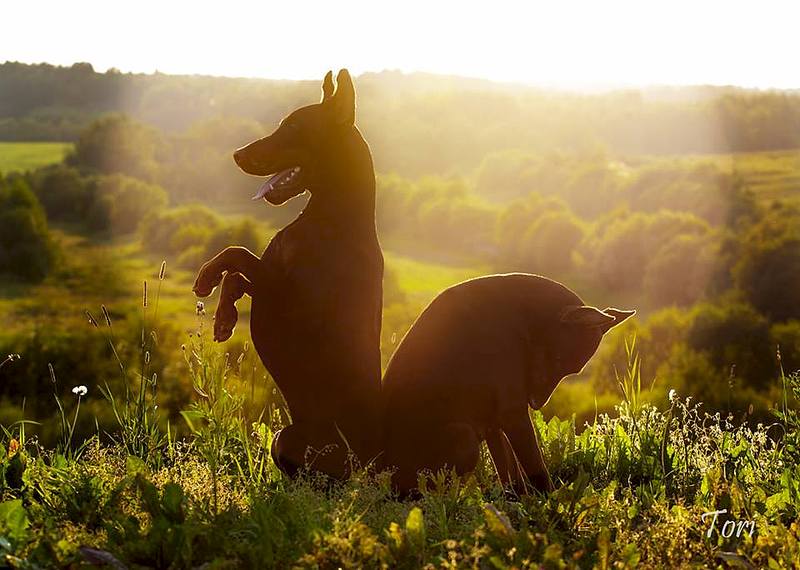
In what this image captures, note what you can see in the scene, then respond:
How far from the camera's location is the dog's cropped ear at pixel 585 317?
5.48 meters

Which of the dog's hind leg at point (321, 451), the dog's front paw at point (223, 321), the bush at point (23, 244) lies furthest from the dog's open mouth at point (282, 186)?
the bush at point (23, 244)

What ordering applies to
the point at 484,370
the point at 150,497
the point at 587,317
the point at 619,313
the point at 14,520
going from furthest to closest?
the point at 619,313 < the point at 587,317 < the point at 484,370 < the point at 150,497 < the point at 14,520

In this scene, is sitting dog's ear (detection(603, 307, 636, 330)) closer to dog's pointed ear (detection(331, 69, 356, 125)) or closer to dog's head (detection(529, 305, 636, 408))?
dog's head (detection(529, 305, 636, 408))

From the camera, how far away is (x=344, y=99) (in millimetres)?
5434

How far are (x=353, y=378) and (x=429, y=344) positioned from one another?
464mm

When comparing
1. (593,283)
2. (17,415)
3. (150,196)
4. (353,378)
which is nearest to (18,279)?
(150,196)

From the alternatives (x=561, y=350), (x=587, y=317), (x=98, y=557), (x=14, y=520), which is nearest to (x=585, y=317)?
(x=587, y=317)

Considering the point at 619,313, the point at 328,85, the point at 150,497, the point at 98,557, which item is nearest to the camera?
the point at 98,557

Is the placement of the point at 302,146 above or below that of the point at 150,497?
above

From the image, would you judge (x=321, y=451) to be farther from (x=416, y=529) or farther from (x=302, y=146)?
(x=302, y=146)

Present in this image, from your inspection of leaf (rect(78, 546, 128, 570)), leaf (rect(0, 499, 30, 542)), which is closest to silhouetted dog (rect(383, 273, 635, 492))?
leaf (rect(78, 546, 128, 570))

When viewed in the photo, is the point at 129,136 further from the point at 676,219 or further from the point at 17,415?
the point at 17,415

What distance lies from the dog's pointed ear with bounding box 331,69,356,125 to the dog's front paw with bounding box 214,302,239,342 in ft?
3.97

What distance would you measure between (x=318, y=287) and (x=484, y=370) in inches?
39.9
